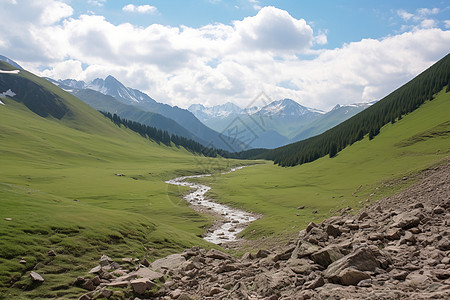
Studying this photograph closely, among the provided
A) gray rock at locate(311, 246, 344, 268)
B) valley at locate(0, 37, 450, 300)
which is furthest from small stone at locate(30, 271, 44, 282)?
gray rock at locate(311, 246, 344, 268)

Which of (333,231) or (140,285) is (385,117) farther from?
(140,285)

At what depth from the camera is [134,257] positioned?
23.7 metres

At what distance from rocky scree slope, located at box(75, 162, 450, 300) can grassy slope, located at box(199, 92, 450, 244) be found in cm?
2172

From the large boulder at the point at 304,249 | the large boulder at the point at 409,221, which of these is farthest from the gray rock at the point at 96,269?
the large boulder at the point at 409,221

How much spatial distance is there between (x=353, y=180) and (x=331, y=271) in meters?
72.7

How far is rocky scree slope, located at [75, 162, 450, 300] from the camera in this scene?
1080cm

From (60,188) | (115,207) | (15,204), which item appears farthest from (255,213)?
(60,188)

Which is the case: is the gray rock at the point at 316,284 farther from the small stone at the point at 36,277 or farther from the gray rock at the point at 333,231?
the small stone at the point at 36,277

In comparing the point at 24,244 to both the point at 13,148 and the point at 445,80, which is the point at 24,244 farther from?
the point at 445,80

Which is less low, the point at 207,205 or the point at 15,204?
the point at 15,204

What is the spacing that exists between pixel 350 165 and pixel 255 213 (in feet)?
185

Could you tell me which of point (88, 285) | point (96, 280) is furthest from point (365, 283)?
point (88, 285)

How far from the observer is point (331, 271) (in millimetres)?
13125

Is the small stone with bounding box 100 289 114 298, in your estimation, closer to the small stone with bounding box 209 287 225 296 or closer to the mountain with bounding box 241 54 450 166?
the small stone with bounding box 209 287 225 296
